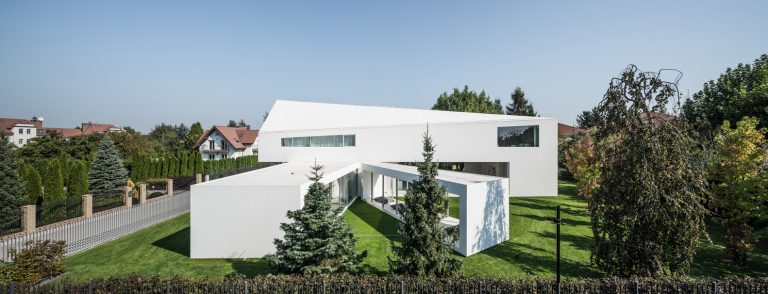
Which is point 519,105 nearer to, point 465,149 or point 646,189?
point 465,149

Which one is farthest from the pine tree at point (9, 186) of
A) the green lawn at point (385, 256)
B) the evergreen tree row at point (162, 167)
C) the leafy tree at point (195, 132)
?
the leafy tree at point (195, 132)

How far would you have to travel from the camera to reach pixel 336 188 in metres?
18.0

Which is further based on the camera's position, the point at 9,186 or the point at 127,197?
the point at 127,197

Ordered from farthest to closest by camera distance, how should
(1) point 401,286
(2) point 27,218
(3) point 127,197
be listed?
(3) point 127,197 < (2) point 27,218 < (1) point 401,286

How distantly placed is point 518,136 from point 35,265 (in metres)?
23.6

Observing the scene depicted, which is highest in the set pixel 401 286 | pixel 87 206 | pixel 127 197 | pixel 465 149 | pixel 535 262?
pixel 465 149

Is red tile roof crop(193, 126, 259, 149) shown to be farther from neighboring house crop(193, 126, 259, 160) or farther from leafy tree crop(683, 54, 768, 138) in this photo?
leafy tree crop(683, 54, 768, 138)

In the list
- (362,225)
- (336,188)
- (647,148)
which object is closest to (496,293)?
(647,148)

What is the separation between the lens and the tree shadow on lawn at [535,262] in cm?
1086

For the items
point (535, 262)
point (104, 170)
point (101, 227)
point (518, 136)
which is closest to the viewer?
point (535, 262)

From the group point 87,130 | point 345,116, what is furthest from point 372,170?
point 87,130

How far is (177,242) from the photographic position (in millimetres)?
14008

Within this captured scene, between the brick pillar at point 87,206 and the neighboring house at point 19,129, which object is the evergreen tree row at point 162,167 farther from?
the neighboring house at point 19,129

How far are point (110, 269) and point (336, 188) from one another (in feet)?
31.2
